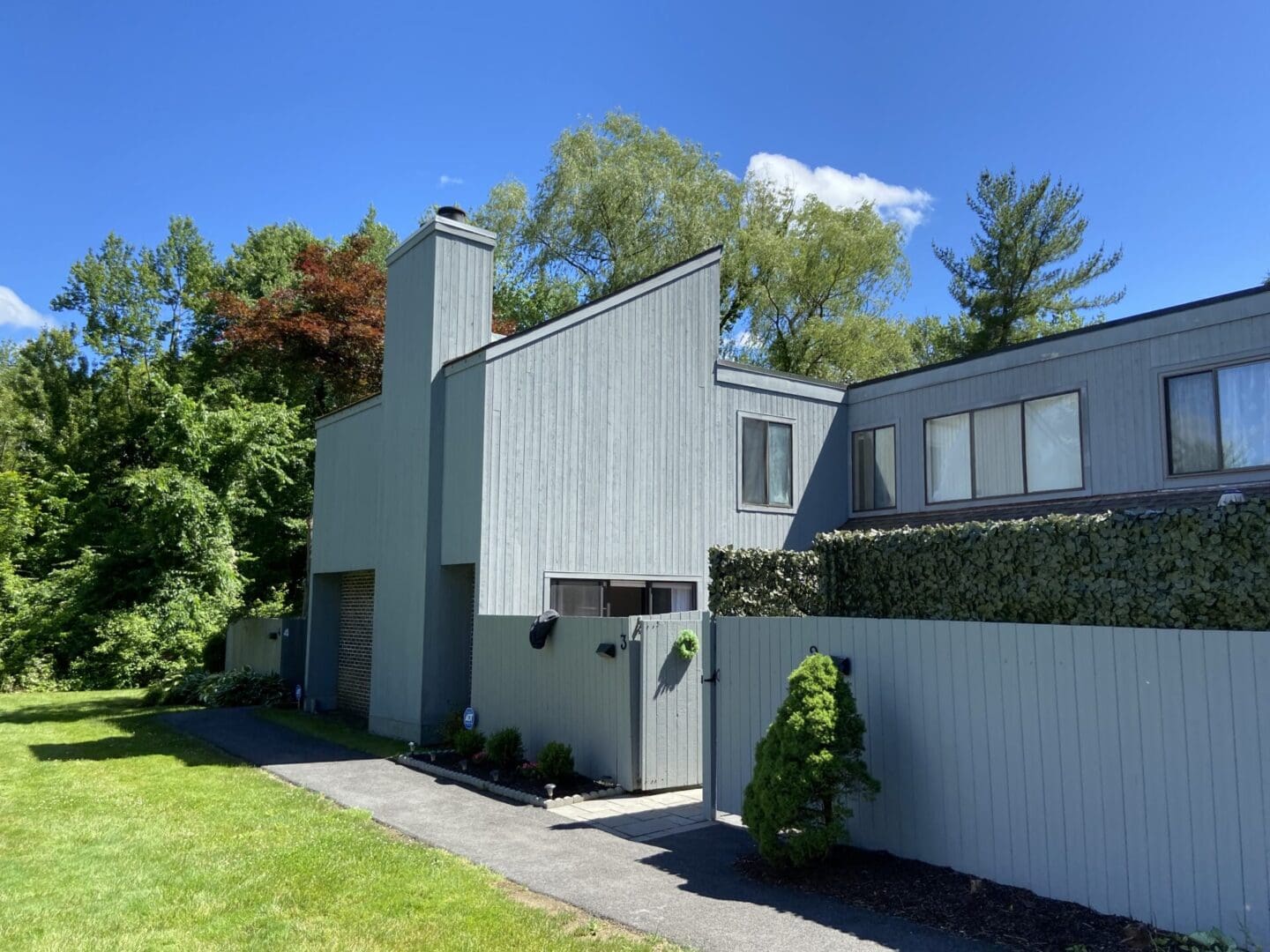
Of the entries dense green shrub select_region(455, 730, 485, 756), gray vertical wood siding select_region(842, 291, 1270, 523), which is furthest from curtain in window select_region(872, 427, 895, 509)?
dense green shrub select_region(455, 730, 485, 756)

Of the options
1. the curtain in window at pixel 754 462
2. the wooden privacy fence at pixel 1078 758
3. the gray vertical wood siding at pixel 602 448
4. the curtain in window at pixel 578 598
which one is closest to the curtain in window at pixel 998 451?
the curtain in window at pixel 754 462

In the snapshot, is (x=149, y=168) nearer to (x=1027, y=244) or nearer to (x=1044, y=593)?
(x=1044, y=593)

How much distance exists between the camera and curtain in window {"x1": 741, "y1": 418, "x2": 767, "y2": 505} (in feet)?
49.4

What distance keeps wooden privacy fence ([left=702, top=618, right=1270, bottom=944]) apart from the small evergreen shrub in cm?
247

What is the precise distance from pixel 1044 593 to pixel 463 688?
8.95 meters

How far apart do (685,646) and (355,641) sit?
9274 mm

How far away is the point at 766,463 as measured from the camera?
15273 millimetres

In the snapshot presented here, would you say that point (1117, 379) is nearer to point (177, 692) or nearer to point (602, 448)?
point (602, 448)

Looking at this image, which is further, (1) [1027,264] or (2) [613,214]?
(2) [613,214]

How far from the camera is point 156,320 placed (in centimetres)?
3152

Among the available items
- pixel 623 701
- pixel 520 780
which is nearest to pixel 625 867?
pixel 623 701

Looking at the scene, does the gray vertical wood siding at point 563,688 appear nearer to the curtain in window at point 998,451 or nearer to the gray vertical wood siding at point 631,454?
the gray vertical wood siding at point 631,454

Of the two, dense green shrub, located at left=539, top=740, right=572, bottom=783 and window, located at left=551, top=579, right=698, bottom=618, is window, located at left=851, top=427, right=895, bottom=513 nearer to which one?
window, located at left=551, top=579, right=698, bottom=618

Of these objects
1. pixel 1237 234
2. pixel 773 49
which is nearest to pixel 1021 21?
pixel 773 49
